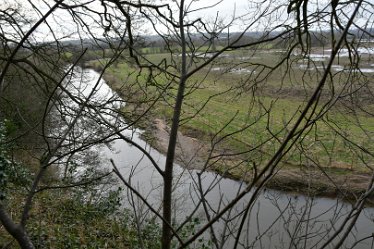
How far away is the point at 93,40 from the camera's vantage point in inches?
113

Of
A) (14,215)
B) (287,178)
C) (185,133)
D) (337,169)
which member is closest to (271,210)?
(287,178)

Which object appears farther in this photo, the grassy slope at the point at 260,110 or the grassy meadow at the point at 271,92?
the grassy slope at the point at 260,110

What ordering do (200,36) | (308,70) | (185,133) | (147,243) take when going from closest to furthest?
(200,36) → (308,70) → (147,243) → (185,133)

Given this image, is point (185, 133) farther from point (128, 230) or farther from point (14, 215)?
point (14, 215)

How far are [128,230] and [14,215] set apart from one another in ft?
8.19

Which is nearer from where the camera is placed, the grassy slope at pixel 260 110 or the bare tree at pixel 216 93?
the bare tree at pixel 216 93

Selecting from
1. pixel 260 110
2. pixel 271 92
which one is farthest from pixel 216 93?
pixel 271 92

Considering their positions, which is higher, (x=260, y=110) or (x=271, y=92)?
(x=260, y=110)

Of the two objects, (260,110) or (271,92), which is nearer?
(260,110)

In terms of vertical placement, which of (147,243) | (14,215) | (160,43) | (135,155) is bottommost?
(135,155)

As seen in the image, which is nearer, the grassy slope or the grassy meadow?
the grassy meadow

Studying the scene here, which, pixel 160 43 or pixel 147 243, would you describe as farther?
pixel 147 243

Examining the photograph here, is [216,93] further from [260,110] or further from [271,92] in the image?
[271,92]

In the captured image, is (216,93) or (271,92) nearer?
(216,93)
